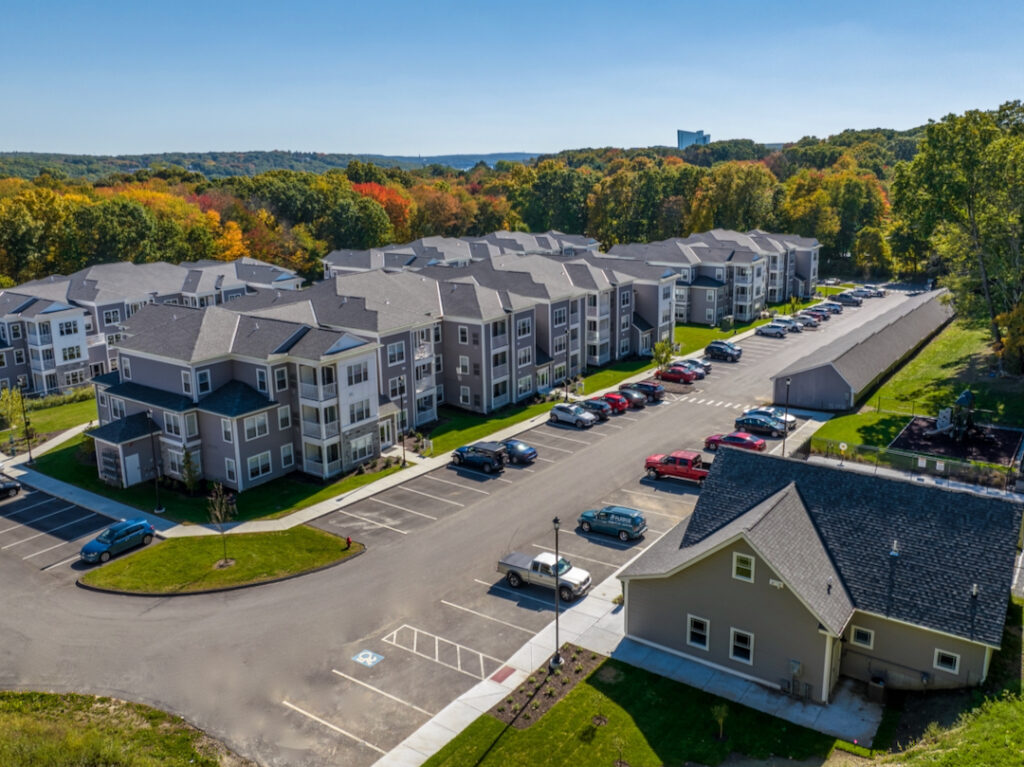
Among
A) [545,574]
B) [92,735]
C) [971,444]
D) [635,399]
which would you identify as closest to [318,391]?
[545,574]

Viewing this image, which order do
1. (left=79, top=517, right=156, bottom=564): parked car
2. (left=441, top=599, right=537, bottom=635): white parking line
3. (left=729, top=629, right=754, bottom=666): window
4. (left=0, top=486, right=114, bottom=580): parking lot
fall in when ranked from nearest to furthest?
(left=729, top=629, right=754, bottom=666): window → (left=441, top=599, right=537, bottom=635): white parking line → (left=79, top=517, right=156, bottom=564): parked car → (left=0, top=486, right=114, bottom=580): parking lot

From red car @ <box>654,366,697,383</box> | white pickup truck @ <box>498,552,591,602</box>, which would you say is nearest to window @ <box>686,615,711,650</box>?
white pickup truck @ <box>498,552,591,602</box>

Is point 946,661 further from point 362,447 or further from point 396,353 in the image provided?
point 396,353

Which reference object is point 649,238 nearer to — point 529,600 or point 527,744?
point 529,600

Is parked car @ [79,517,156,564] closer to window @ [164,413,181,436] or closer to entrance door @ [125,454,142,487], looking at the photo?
entrance door @ [125,454,142,487]

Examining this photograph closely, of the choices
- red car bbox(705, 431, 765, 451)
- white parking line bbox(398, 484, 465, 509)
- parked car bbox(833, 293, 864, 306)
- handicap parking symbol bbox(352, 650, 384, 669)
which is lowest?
handicap parking symbol bbox(352, 650, 384, 669)

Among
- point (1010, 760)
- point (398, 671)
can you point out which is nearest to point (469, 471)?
point (398, 671)

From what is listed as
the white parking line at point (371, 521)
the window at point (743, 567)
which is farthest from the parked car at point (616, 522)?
the window at point (743, 567)
